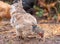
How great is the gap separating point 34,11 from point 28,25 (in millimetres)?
2818

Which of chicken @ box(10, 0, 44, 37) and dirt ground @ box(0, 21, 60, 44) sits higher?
chicken @ box(10, 0, 44, 37)

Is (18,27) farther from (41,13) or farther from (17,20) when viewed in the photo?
(41,13)

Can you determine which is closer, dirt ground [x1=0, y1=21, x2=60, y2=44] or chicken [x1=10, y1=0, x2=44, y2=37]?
chicken [x1=10, y1=0, x2=44, y2=37]

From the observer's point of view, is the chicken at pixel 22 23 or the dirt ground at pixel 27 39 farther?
the dirt ground at pixel 27 39

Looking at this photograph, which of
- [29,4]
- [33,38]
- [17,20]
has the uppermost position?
[29,4]

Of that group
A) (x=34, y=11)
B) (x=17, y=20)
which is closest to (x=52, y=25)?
(x=34, y=11)

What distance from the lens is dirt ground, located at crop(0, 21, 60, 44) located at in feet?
18.3

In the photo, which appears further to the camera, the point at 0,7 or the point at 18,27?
the point at 0,7

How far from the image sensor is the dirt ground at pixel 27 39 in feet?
18.3

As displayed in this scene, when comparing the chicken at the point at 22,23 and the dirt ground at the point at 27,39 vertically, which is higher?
the chicken at the point at 22,23

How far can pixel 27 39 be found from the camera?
556 centimetres

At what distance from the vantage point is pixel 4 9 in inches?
293

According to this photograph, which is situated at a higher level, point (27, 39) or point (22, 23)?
point (22, 23)

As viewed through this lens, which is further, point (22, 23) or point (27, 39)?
point (27, 39)
